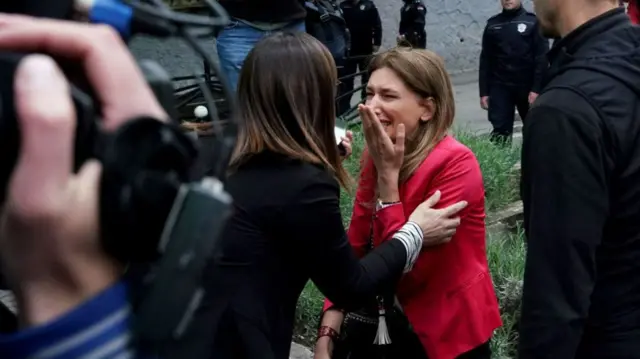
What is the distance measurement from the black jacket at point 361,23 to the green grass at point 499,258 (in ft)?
14.0

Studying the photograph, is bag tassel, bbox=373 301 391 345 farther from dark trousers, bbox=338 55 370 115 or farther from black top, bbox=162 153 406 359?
dark trousers, bbox=338 55 370 115

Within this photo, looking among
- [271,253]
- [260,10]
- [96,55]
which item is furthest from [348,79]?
[96,55]

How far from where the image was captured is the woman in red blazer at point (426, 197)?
2.90 m

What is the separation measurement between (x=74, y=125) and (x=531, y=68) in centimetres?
786

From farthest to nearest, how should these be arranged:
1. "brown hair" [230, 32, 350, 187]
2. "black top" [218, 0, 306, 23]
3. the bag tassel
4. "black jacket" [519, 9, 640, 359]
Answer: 1. "black top" [218, 0, 306, 23]
2. the bag tassel
3. "brown hair" [230, 32, 350, 187]
4. "black jacket" [519, 9, 640, 359]

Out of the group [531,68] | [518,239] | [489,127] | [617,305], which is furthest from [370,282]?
[489,127]

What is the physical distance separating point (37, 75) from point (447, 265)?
7.09ft

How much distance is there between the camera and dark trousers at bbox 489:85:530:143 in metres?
8.59

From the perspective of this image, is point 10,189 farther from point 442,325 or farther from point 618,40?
point 442,325

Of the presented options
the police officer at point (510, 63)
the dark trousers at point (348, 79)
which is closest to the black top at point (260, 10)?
the dark trousers at point (348, 79)

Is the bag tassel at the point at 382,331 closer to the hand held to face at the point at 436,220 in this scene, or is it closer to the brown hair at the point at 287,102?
the hand held to face at the point at 436,220

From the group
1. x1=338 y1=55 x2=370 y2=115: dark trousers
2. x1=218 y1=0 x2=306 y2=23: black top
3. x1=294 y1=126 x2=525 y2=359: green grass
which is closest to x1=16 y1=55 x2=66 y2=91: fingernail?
x1=294 y1=126 x2=525 y2=359: green grass

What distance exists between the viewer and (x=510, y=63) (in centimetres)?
848

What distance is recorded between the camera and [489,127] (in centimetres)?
1009
